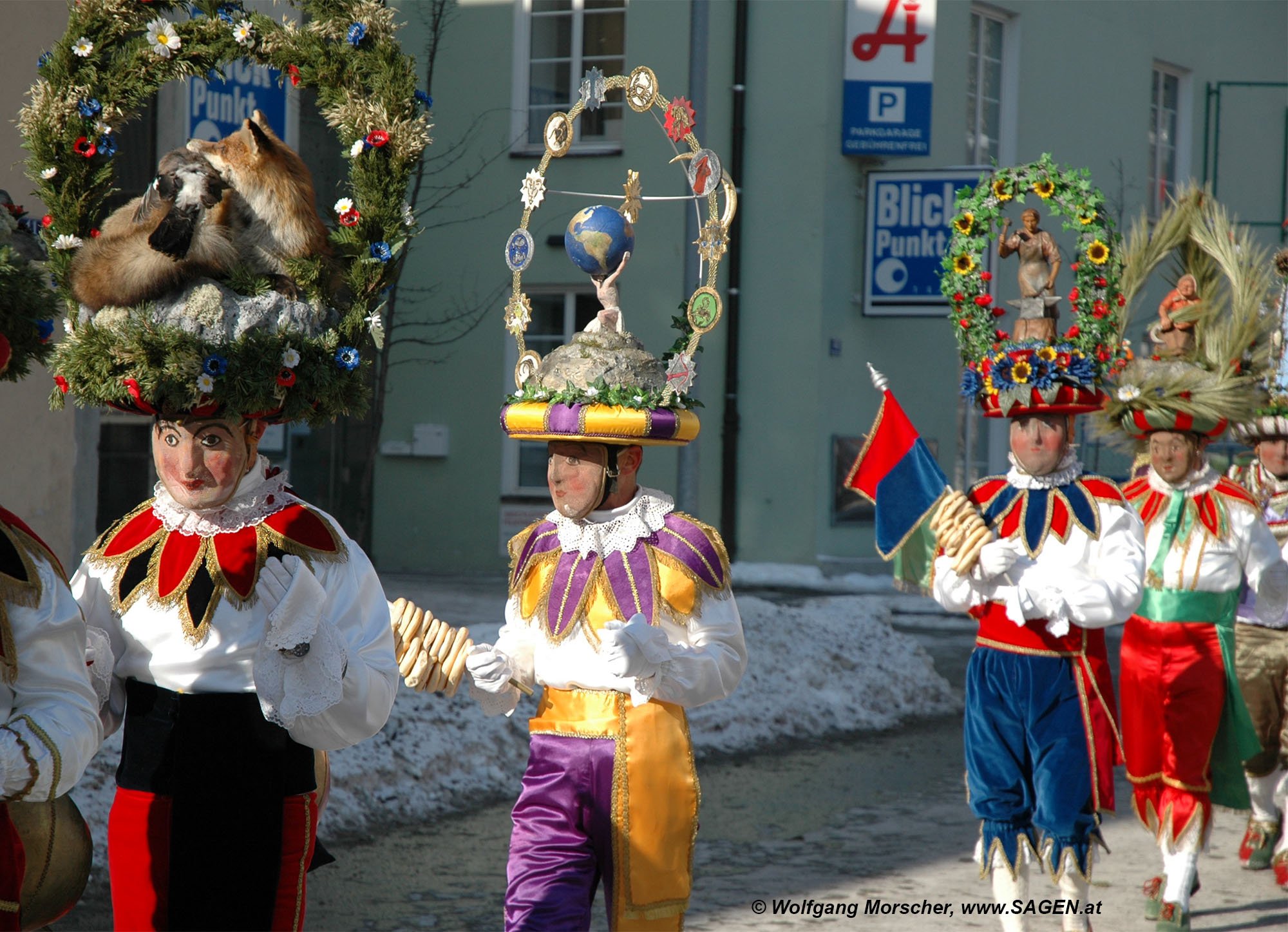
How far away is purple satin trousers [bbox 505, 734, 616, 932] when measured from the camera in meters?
4.10

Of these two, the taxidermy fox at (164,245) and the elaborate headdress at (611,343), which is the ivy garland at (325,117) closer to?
the taxidermy fox at (164,245)

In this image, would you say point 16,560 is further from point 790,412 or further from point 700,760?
point 790,412

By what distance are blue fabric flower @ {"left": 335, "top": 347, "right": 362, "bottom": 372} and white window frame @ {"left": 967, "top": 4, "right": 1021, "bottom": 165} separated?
45.4 feet

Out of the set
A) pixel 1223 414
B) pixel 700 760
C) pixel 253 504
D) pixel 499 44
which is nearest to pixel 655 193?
pixel 499 44

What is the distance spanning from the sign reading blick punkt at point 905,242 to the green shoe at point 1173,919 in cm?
907

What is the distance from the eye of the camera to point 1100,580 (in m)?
5.49

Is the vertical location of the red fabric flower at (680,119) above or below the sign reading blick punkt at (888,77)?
below

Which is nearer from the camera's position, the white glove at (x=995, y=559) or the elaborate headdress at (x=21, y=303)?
the elaborate headdress at (x=21, y=303)

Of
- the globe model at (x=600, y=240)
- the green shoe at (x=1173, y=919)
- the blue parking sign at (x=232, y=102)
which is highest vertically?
the blue parking sign at (x=232, y=102)

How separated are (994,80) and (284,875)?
14.9m

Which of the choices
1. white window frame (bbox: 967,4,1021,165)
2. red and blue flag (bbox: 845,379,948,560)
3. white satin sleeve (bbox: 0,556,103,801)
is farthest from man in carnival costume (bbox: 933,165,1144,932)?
white window frame (bbox: 967,4,1021,165)

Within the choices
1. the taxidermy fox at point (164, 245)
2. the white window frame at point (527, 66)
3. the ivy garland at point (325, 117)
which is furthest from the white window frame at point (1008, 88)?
the taxidermy fox at point (164, 245)

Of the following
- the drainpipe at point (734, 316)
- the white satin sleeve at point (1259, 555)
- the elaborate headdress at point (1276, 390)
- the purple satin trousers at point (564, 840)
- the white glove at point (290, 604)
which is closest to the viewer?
the white glove at point (290, 604)

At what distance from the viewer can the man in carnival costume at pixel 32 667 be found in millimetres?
2836
